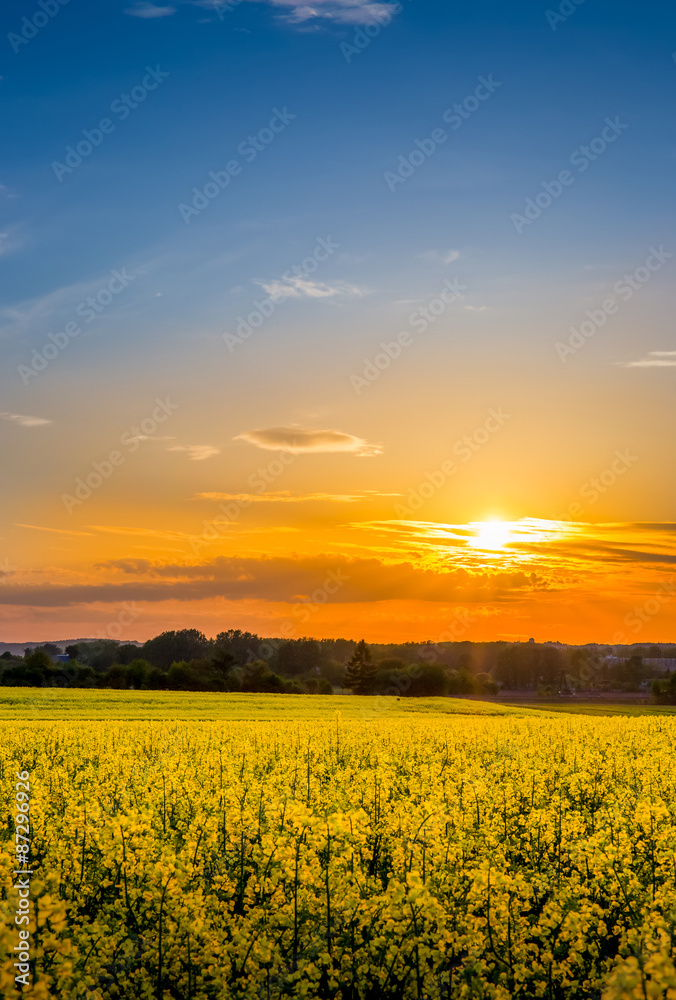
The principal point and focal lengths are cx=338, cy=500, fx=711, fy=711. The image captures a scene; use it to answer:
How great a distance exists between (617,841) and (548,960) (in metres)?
3.61

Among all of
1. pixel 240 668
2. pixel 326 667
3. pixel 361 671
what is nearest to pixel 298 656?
pixel 326 667

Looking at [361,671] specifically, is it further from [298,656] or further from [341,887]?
[341,887]

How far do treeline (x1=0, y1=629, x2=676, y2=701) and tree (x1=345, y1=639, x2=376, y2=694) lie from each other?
0.15 meters

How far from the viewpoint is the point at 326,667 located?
124m

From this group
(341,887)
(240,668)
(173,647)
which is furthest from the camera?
(173,647)

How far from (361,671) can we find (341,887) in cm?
10180

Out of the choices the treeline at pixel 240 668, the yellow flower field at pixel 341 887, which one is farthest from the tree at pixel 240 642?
the yellow flower field at pixel 341 887

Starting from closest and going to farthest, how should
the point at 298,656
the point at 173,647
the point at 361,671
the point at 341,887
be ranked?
the point at 341,887, the point at 361,671, the point at 173,647, the point at 298,656

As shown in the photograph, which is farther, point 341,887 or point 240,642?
point 240,642

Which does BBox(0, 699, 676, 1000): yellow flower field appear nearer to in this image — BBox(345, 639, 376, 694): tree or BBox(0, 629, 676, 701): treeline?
BBox(0, 629, 676, 701): treeline

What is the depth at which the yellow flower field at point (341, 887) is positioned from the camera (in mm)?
7254

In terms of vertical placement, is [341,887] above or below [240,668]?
above

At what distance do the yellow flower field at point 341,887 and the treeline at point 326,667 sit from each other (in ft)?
213

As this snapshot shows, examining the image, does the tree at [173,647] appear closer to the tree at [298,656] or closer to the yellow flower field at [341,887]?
the tree at [298,656]
